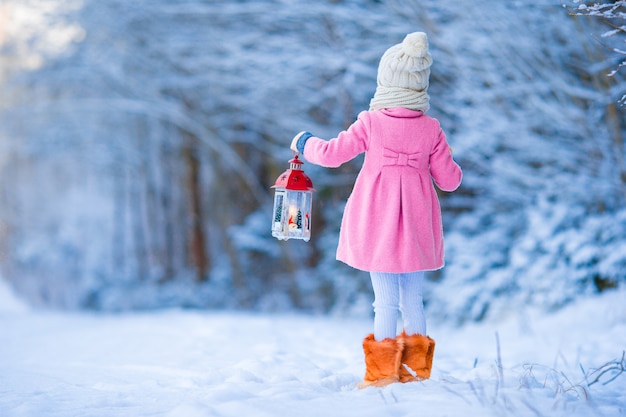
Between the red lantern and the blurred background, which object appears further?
the blurred background

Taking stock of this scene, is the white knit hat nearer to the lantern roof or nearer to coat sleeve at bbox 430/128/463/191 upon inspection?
coat sleeve at bbox 430/128/463/191

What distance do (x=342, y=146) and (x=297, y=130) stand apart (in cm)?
703

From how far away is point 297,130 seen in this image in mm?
10016

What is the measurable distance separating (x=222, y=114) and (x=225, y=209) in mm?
2583

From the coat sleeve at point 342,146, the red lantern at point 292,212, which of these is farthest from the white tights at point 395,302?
the coat sleeve at point 342,146

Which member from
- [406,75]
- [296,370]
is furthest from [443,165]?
[296,370]

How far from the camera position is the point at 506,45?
6.58 m

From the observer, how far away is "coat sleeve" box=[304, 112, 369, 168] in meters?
3.06

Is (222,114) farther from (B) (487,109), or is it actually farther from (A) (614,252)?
(A) (614,252)

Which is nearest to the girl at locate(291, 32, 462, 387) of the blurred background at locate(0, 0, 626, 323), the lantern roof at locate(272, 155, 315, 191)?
the lantern roof at locate(272, 155, 315, 191)

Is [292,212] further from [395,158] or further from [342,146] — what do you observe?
[395,158]

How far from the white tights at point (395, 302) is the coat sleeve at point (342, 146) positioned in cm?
61

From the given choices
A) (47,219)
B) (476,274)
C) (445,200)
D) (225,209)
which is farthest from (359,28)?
(47,219)

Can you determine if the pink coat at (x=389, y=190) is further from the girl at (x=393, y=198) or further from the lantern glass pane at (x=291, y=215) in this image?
the lantern glass pane at (x=291, y=215)
